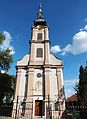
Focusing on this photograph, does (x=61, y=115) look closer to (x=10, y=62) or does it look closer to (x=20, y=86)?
(x=20, y=86)

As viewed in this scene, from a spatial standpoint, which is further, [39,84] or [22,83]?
[22,83]

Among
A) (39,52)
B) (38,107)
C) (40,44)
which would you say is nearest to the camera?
(38,107)

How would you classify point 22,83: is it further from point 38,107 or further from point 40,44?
point 40,44

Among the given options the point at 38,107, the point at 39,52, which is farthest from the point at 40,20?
the point at 38,107

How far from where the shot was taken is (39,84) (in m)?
30.7

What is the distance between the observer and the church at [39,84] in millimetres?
29125

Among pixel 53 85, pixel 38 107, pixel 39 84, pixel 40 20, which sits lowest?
pixel 38 107

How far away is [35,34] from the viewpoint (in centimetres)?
3566

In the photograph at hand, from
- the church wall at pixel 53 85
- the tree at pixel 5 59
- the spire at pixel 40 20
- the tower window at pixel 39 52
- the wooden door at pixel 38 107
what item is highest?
the spire at pixel 40 20

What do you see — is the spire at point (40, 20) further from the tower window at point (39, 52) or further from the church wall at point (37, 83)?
the church wall at point (37, 83)

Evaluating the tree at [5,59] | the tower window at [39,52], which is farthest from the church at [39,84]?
the tree at [5,59]

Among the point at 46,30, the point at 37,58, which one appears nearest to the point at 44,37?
the point at 46,30

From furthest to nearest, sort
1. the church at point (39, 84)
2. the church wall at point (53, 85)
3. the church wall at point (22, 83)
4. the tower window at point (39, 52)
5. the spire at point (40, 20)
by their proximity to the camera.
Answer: the spire at point (40, 20) → the tower window at point (39, 52) → the church wall at point (22, 83) → the church wall at point (53, 85) → the church at point (39, 84)

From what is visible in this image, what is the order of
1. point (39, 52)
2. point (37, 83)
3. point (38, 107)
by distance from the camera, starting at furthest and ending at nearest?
point (39, 52), point (37, 83), point (38, 107)
